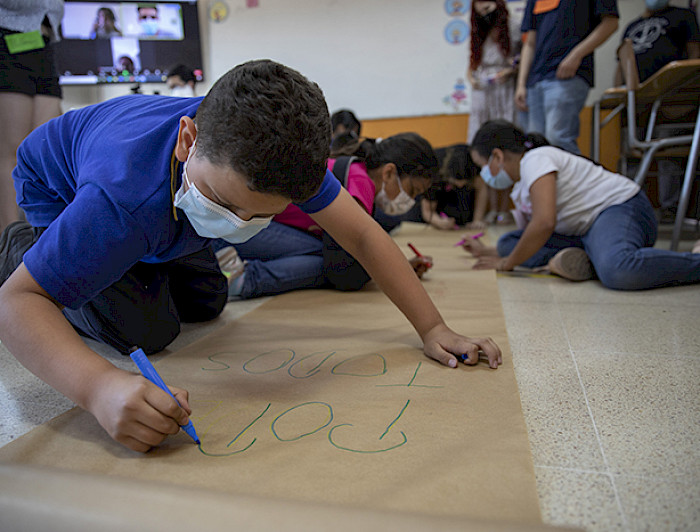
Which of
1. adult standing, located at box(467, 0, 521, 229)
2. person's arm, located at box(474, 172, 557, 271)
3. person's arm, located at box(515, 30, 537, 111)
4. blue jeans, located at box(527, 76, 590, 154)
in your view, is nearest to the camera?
person's arm, located at box(474, 172, 557, 271)

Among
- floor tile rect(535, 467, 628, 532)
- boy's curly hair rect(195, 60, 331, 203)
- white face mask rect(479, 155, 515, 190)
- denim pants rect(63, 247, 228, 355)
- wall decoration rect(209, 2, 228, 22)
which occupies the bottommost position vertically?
floor tile rect(535, 467, 628, 532)

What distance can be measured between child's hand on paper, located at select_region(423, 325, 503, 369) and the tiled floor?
59 mm

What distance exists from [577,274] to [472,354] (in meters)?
0.92

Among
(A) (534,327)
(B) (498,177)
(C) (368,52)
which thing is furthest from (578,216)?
(C) (368,52)

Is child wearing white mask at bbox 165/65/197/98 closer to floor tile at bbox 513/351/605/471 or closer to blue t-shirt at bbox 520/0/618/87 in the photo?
blue t-shirt at bbox 520/0/618/87

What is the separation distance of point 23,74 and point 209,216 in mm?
1440

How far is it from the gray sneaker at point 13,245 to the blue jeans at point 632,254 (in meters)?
1.50

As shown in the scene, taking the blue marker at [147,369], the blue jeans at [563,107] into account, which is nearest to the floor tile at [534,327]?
the blue marker at [147,369]

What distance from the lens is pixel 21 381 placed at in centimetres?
87

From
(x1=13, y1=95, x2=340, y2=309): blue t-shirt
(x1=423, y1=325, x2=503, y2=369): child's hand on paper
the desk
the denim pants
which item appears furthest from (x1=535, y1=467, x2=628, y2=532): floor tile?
the desk

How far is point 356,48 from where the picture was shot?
3.81 meters

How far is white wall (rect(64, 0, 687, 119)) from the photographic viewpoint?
3.66 meters

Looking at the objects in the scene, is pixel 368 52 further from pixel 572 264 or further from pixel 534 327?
pixel 534 327

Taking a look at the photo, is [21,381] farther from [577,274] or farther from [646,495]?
[577,274]
